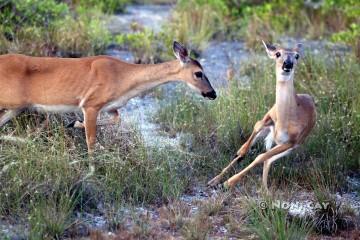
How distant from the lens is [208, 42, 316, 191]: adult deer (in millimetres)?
8828

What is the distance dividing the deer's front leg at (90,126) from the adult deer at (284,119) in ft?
4.12

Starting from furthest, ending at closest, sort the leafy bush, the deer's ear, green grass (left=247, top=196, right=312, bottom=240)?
the leafy bush
the deer's ear
green grass (left=247, top=196, right=312, bottom=240)

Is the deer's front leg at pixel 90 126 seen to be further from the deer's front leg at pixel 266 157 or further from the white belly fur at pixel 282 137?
the white belly fur at pixel 282 137

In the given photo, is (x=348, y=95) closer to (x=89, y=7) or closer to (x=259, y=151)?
(x=259, y=151)

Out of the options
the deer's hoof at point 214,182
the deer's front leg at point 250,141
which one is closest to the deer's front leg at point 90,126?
the deer's hoof at point 214,182

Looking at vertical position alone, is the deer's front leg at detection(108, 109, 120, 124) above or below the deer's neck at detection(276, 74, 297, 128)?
below

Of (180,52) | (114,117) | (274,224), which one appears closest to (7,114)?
(114,117)

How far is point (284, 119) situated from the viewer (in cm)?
898

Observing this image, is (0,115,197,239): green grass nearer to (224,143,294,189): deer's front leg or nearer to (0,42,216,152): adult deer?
(0,42,216,152): adult deer

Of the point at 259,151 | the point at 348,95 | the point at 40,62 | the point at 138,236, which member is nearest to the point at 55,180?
the point at 138,236

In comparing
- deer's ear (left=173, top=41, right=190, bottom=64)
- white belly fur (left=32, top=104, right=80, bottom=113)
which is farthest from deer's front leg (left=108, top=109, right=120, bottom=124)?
deer's ear (left=173, top=41, right=190, bottom=64)

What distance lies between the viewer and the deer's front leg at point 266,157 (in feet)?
28.7

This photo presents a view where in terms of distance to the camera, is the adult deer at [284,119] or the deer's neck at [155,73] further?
the deer's neck at [155,73]

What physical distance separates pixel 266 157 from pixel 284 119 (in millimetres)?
440
